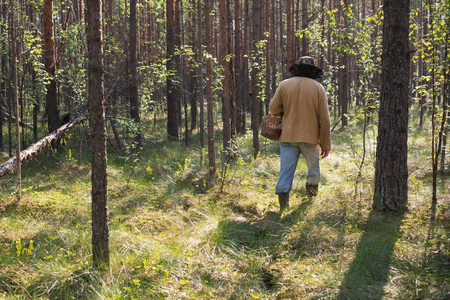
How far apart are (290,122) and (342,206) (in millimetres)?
1325

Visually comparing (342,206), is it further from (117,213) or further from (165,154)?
(165,154)

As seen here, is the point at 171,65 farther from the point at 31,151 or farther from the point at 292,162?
the point at 292,162

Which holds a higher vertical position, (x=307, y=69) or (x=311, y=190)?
(x=307, y=69)

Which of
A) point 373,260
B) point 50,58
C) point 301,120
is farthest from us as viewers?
point 50,58

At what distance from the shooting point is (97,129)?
3.15m

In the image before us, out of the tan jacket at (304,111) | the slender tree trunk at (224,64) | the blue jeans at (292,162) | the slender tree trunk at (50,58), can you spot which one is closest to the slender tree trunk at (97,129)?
the blue jeans at (292,162)

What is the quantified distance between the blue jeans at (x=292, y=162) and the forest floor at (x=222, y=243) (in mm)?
342

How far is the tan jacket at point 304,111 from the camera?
16.4ft

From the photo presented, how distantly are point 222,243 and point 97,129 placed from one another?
6.26ft

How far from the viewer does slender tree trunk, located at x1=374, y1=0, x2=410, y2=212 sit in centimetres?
428

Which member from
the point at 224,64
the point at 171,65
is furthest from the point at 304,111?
the point at 171,65

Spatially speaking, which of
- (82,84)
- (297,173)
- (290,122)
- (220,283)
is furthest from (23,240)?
(82,84)

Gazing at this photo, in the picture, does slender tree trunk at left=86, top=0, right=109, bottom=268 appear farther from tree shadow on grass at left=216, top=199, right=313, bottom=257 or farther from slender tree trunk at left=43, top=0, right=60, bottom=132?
slender tree trunk at left=43, top=0, right=60, bottom=132

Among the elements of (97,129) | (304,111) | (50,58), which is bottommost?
(97,129)
